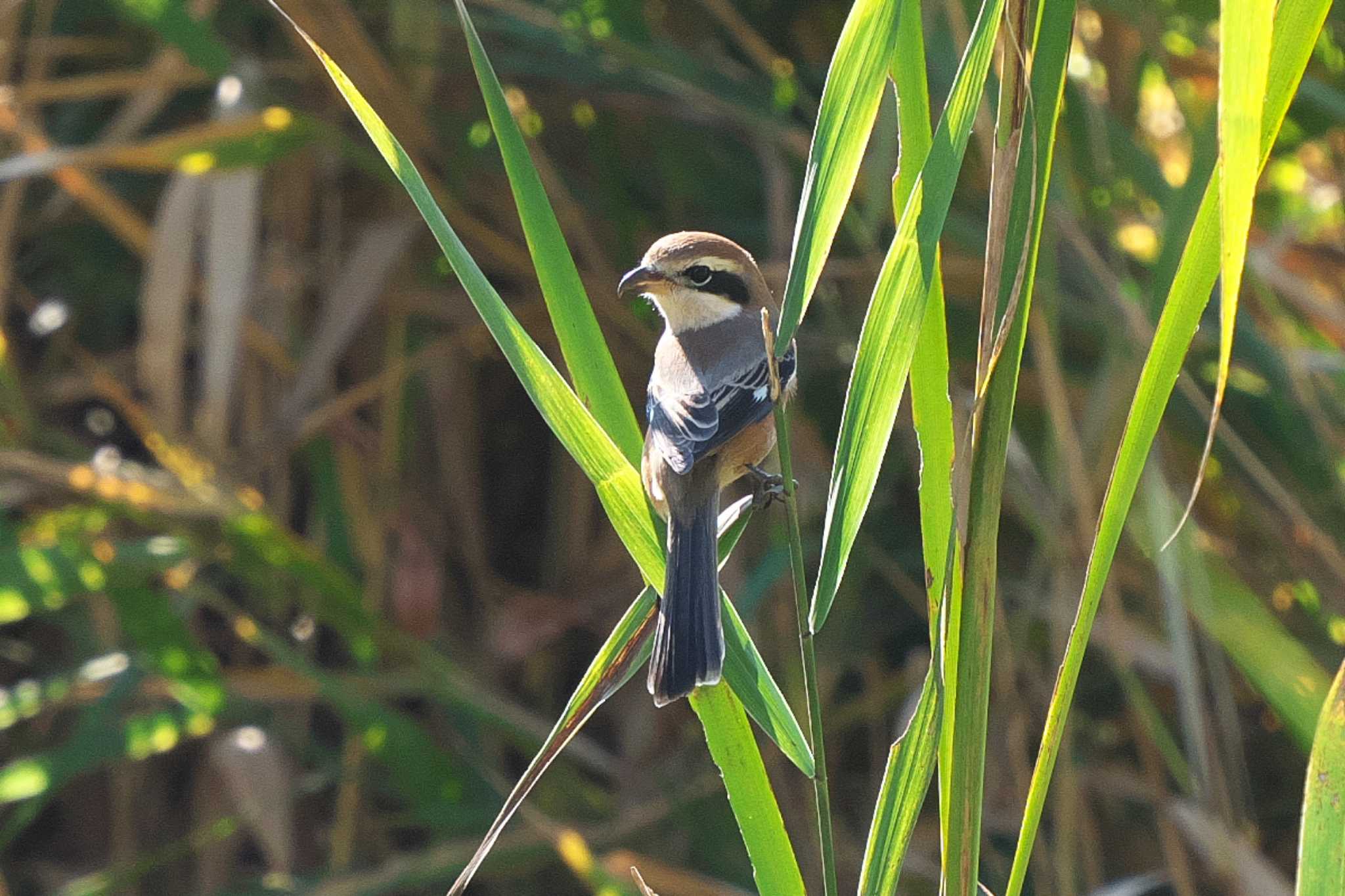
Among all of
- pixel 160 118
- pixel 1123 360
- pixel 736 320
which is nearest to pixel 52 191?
pixel 160 118

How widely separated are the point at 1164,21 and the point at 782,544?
1.26 m

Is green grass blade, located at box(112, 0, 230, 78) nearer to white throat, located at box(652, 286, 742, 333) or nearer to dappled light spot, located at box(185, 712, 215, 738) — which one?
white throat, located at box(652, 286, 742, 333)

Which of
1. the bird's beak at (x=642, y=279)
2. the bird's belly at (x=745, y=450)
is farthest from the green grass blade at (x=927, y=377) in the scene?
the bird's beak at (x=642, y=279)

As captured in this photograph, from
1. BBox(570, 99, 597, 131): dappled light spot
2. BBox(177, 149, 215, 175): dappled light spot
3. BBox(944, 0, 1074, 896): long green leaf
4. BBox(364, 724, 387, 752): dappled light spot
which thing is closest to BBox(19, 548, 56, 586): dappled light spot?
BBox(364, 724, 387, 752): dappled light spot

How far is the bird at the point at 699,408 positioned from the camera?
1549mm

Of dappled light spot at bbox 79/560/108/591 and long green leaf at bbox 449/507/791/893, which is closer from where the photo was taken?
long green leaf at bbox 449/507/791/893

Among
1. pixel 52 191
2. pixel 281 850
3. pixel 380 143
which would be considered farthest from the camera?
pixel 52 191

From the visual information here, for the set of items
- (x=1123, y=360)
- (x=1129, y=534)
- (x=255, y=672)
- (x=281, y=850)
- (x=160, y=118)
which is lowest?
(x=281, y=850)

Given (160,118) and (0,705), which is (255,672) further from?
(160,118)

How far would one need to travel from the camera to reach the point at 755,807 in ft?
4.26

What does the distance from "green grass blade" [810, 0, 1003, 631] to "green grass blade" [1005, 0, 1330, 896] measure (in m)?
0.19

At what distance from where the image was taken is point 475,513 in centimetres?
366

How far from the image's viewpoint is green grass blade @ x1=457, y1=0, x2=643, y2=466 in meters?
1.30

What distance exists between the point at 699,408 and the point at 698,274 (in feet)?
1.11
